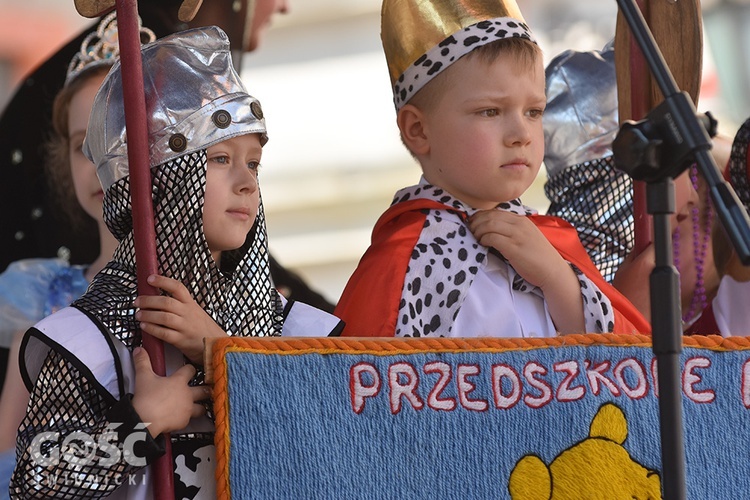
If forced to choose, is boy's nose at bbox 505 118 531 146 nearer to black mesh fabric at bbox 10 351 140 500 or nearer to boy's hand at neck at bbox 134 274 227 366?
boy's hand at neck at bbox 134 274 227 366

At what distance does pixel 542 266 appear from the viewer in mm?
2043

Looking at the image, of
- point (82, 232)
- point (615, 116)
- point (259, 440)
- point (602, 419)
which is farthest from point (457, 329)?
point (82, 232)

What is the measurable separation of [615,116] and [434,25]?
785 mm

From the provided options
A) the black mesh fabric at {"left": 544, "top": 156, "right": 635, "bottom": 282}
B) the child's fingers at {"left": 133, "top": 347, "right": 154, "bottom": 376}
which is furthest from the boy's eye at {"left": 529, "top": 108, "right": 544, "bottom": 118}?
the child's fingers at {"left": 133, "top": 347, "right": 154, "bottom": 376}

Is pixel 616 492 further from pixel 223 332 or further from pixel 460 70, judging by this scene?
pixel 460 70

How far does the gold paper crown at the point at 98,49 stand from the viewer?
298 cm

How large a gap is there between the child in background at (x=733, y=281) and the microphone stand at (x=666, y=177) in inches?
36.8

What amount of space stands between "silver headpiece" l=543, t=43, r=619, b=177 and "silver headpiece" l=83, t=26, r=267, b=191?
3.31 ft

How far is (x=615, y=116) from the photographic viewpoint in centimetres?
278

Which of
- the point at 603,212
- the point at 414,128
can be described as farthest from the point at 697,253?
the point at 414,128

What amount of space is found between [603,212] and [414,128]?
0.65 m

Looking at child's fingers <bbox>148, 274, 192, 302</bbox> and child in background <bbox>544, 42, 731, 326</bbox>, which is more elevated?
child in background <bbox>544, 42, 731, 326</bbox>

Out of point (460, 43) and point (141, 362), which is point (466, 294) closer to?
point (460, 43)

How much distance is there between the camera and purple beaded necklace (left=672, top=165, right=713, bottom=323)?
2566mm
